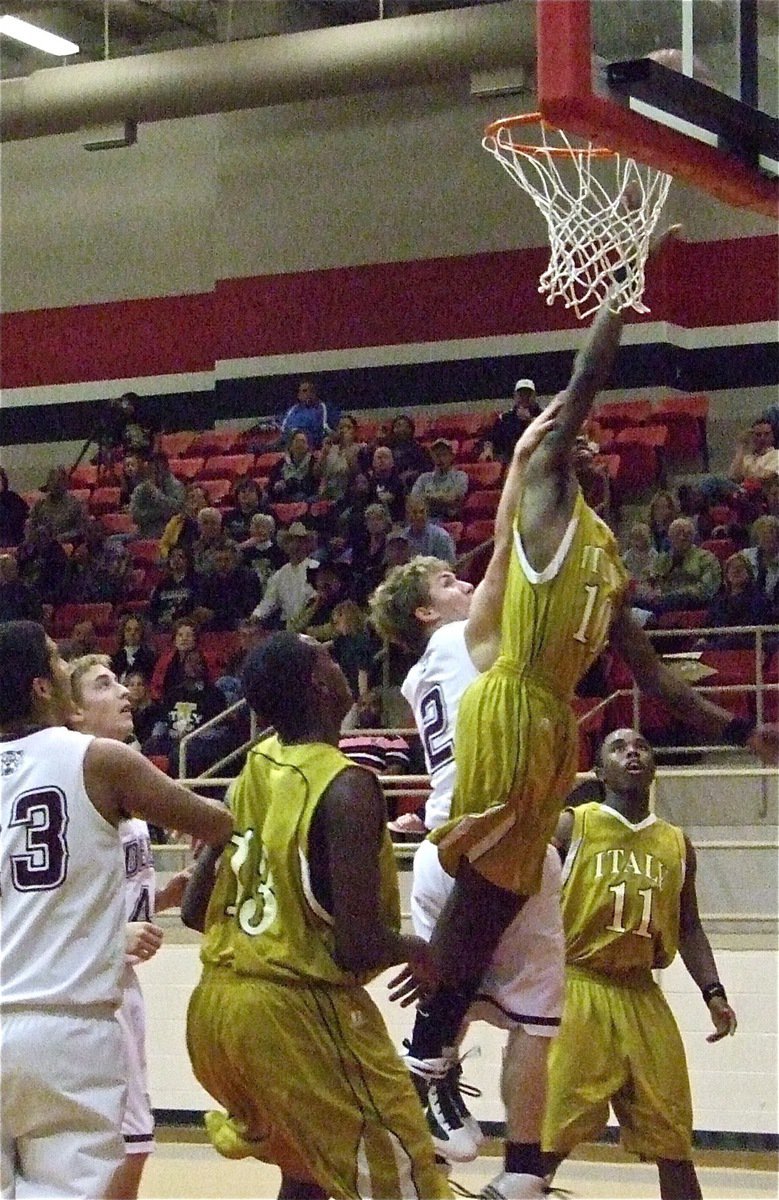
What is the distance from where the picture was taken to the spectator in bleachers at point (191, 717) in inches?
466

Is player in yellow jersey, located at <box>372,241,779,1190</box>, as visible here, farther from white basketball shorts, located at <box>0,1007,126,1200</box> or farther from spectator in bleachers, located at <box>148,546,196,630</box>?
spectator in bleachers, located at <box>148,546,196,630</box>

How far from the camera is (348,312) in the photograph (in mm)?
16625

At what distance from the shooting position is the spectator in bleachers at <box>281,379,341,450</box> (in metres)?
15.7

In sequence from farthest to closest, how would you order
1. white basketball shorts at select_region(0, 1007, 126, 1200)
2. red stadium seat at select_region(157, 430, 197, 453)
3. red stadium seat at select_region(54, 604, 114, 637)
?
red stadium seat at select_region(157, 430, 197, 453) → red stadium seat at select_region(54, 604, 114, 637) → white basketball shorts at select_region(0, 1007, 126, 1200)

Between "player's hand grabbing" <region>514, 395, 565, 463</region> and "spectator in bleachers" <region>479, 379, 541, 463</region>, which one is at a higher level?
"spectator in bleachers" <region>479, 379, 541, 463</region>

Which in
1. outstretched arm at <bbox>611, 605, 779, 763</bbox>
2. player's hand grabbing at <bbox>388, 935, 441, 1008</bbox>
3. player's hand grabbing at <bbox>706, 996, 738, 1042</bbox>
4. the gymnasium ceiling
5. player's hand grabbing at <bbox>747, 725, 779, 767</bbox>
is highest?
the gymnasium ceiling

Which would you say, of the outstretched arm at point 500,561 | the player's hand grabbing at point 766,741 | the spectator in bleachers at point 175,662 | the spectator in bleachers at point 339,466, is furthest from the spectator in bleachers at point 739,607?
the outstretched arm at point 500,561

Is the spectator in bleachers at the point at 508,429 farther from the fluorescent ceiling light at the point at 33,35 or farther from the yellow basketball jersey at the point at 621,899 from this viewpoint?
the yellow basketball jersey at the point at 621,899

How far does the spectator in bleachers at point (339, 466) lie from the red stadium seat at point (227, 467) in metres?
1.00

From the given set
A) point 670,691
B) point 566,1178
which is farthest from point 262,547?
point 670,691

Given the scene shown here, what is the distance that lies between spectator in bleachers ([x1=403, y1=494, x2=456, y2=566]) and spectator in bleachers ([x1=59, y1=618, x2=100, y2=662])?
257cm

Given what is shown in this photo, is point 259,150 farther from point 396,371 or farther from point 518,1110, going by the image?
point 518,1110

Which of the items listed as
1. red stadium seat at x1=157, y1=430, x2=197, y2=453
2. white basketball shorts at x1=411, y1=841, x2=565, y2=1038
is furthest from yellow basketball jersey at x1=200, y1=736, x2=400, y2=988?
red stadium seat at x1=157, y1=430, x2=197, y2=453

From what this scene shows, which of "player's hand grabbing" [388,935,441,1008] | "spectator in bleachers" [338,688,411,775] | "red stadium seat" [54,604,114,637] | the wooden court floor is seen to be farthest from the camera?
"red stadium seat" [54,604,114,637]
